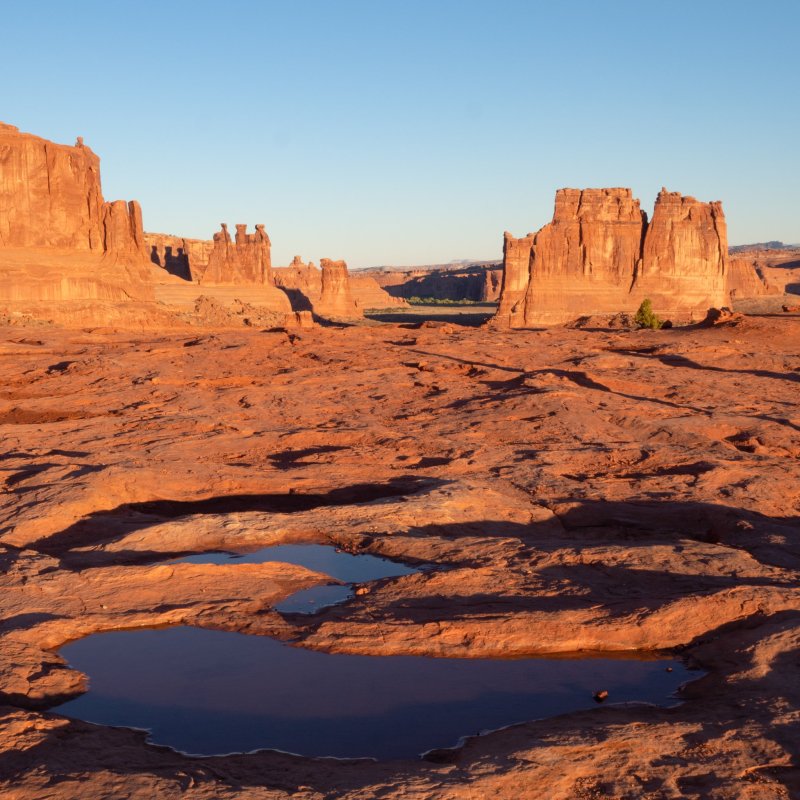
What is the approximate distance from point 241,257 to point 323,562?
2936 inches

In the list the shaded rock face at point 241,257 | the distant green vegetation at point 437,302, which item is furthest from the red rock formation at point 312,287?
the distant green vegetation at point 437,302

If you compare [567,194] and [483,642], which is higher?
[567,194]

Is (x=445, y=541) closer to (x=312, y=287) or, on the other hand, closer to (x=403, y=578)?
(x=403, y=578)

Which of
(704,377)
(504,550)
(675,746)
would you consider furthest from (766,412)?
(675,746)

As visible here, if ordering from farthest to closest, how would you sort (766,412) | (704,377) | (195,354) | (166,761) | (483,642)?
(195,354) < (704,377) < (766,412) < (483,642) < (166,761)

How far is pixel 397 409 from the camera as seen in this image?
14938 mm

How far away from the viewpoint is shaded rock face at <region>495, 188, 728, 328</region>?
60531 mm

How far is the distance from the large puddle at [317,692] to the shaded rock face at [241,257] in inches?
2799

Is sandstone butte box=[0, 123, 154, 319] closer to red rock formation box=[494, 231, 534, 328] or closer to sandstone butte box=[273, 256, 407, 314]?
red rock formation box=[494, 231, 534, 328]

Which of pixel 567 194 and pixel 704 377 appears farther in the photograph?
pixel 567 194

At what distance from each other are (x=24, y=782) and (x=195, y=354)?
17425 millimetres

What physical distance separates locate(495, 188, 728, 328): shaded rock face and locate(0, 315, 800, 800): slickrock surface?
43386 millimetres

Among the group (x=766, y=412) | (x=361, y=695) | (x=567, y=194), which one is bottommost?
(x=361, y=695)

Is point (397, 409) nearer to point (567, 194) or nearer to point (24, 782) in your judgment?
point (24, 782)
